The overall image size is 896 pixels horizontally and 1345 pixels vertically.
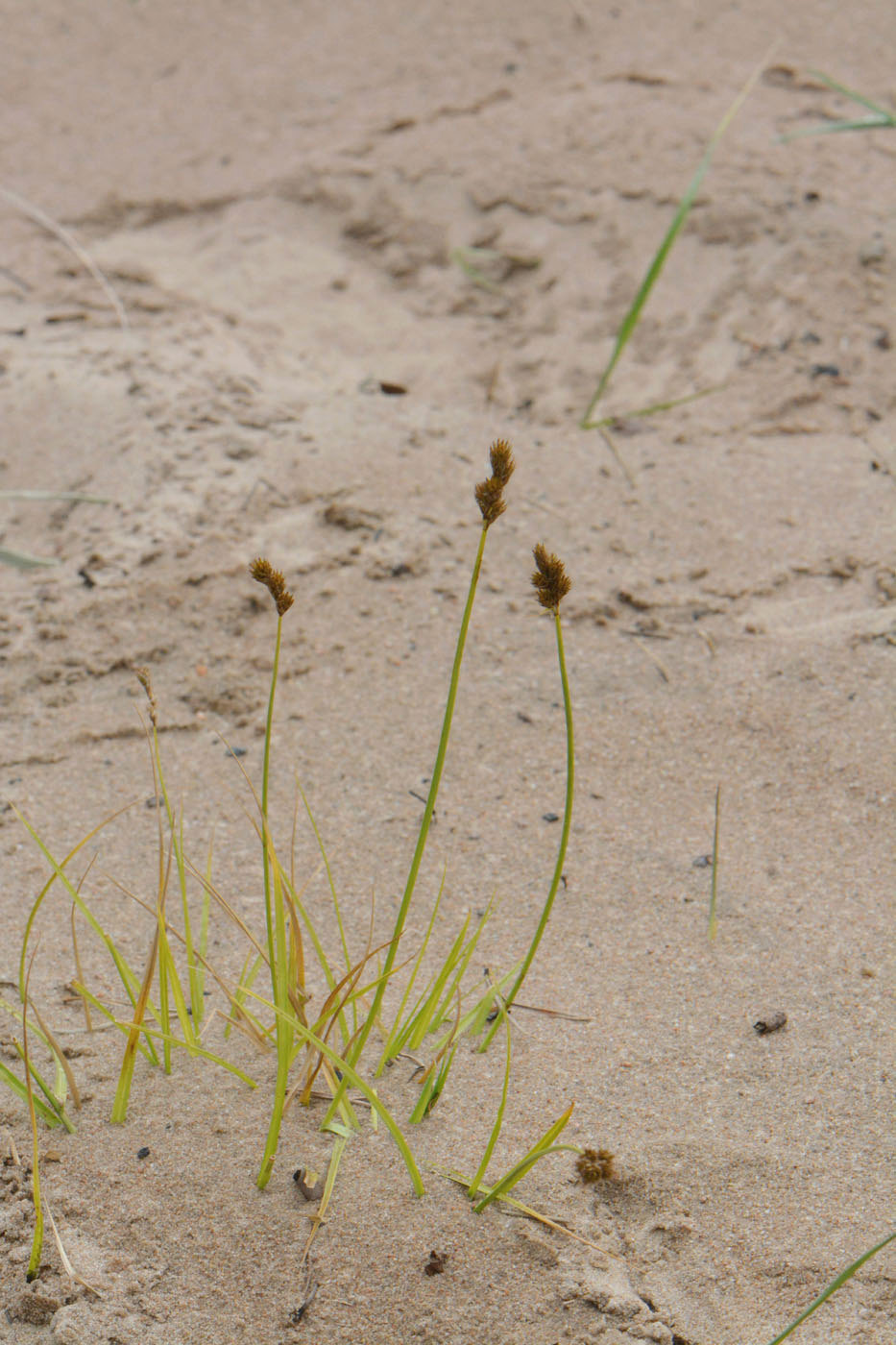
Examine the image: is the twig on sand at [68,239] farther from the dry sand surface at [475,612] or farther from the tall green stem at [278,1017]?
the tall green stem at [278,1017]

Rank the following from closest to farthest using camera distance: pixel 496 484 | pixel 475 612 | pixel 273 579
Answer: pixel 496 484 → pixel 273 579 → pixel 475 612

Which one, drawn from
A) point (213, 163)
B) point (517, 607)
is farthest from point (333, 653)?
point (213, 163)

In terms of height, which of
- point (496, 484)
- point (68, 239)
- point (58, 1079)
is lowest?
point (58, 1079)

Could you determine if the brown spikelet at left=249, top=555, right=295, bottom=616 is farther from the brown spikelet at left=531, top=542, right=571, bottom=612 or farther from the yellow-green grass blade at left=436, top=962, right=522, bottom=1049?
the yellow-green grass blade at left=436, top=962, right=522, bottom=1049

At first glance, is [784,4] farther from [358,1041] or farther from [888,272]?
[358,1041]

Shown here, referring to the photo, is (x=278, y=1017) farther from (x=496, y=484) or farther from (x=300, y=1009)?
(x=496, y=484)

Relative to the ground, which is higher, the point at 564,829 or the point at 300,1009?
the point at 564,829

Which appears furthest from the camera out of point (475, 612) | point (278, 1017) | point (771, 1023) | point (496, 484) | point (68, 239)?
point (68, 239)

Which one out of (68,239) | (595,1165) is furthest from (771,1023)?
(68,239)

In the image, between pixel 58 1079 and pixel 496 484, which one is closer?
pixel 496 484

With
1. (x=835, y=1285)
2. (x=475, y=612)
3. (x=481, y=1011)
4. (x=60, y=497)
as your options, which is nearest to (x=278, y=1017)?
(x=481, y=1011)
